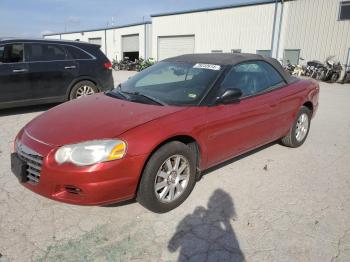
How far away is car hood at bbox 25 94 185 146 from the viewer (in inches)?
117

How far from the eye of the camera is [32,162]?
3.02 metres

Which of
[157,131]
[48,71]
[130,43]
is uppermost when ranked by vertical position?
[130,43]

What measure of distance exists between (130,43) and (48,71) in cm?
2526

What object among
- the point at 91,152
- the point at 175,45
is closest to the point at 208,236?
the point at 91,152

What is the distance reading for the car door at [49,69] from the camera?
23.3ft

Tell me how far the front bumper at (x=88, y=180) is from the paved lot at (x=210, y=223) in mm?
327

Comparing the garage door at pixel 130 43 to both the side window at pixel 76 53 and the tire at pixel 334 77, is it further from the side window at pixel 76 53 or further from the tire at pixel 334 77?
the side window at pixel 76 53

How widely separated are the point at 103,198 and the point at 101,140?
505 mm

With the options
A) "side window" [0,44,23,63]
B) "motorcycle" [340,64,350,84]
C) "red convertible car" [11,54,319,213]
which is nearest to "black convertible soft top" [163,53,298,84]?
"red convertible car" [11,54,319,213]

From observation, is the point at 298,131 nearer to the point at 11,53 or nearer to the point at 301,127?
the point at 301,127

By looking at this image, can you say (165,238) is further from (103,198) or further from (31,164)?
(31,164)

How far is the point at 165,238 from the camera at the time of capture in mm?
2871

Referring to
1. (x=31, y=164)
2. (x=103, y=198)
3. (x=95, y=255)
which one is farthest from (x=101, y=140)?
(x=95, y=255)

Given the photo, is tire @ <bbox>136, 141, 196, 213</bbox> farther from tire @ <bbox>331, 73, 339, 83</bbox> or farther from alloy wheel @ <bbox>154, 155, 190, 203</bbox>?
tire @ <bbox>331, 73, 339, 83</bbox>
